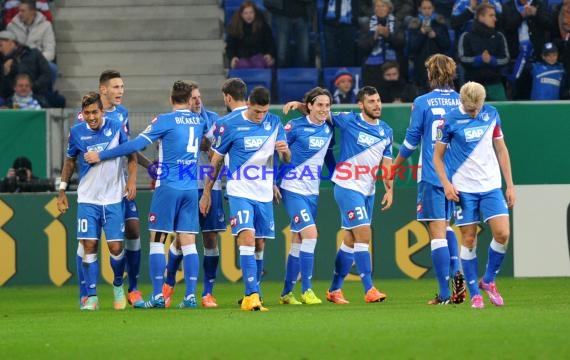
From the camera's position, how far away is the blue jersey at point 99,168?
13.1 metres

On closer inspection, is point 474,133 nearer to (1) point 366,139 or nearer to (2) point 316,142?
(1) point 366,139

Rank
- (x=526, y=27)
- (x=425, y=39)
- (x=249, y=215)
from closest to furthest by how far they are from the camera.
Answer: (x=249, y=215)
(x=425, y=39)
(x=526, y=27)

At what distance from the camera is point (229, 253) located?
17.4m

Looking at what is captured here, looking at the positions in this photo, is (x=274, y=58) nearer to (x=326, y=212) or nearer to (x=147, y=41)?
(x=147, y=41)

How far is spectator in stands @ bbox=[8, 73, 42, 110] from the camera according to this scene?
64.5 ft

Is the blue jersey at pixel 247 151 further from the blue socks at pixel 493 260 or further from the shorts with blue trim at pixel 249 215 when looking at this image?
the blue socks at pixel 493 260

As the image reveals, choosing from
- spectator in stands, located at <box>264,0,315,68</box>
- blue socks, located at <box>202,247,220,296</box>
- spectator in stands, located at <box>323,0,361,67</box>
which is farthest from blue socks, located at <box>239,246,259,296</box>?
spectator in stands, located at <box>323,0,361,67</box>

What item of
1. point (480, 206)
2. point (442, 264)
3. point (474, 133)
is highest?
point (474, 133)

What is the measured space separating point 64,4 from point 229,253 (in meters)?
7.58

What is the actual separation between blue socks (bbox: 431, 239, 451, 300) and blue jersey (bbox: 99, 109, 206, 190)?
2.51 metres

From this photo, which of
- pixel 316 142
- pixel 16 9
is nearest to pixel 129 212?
pixel 316 142

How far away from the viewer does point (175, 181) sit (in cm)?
1308

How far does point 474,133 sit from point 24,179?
300 inches

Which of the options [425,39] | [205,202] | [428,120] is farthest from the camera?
[425,39]
